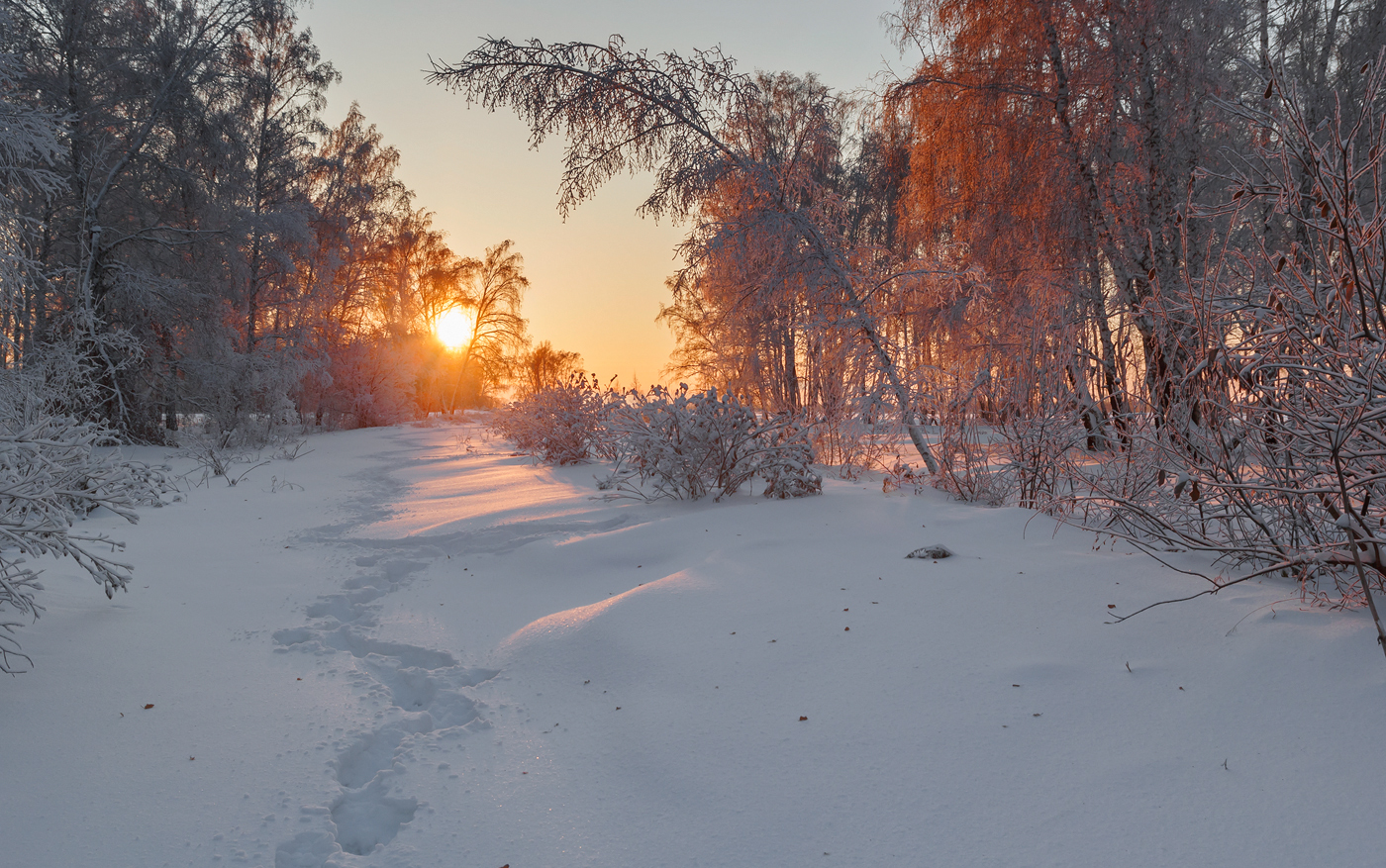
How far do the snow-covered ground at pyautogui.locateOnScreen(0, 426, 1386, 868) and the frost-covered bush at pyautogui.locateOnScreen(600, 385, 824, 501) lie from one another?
4.27ft

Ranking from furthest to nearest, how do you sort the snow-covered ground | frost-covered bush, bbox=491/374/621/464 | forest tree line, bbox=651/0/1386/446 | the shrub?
frost-covered bush, bbox=491/374/621/464
forest tree line, bbox=651/0/1386/446
the shrub
the snow-covered ground

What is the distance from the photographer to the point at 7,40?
25.9ft

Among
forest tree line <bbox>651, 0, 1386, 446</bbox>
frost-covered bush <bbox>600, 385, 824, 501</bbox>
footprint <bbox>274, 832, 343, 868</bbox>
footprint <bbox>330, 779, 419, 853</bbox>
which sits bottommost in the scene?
footprint <bbox>330, 779, 419, 853</bbox>

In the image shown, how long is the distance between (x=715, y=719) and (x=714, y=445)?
10.3ft

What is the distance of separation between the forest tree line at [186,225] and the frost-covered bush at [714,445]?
602 cm

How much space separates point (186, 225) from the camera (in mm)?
13266

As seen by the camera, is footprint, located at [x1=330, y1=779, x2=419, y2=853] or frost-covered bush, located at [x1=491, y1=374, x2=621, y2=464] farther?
frost-covered bush, located at [x1=491, y1=374, x2=621, y2=464]

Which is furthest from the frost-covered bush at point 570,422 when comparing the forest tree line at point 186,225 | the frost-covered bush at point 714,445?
the forest tree line at point 186,225

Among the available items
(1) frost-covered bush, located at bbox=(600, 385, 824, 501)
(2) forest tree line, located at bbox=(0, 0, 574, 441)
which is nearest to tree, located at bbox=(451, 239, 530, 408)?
(2) forest tree line, located at bbox=(0, 0, 574, 441)

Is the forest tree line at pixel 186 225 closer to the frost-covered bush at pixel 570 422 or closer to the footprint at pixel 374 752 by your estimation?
the frost-covered bush at pixel 570 422

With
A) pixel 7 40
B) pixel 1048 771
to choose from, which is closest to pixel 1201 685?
pixel 1048 771

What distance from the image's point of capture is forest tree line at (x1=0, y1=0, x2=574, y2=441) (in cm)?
1047

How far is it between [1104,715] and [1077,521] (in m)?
2.16

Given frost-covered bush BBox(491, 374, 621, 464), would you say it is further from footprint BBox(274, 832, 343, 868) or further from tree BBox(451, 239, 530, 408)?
tree BBox(451, 239, 530, 408)
